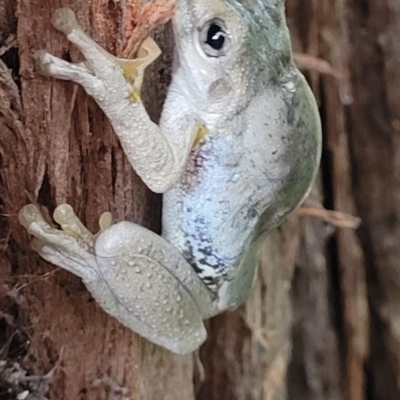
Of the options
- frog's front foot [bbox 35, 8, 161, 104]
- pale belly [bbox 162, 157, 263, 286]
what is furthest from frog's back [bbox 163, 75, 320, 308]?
frog's front foot [bbox 35, 8, 161, 104]

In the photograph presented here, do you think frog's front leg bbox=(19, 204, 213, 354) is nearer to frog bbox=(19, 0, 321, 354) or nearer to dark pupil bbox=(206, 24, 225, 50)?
frog bbox=(19, 0, 321, 354)

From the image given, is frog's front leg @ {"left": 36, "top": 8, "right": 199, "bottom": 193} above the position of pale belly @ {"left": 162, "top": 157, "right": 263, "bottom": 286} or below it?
above

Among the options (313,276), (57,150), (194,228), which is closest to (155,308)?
(194,228)

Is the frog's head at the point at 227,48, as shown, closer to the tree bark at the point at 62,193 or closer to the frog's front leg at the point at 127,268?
the tree bark at the point at 62,193

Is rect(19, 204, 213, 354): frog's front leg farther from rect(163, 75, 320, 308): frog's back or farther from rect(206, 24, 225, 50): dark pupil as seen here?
rect(206, 24, 225, 50): dark pupil

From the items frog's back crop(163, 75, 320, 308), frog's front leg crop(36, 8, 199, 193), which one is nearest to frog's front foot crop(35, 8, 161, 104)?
frog's front leg crop(36, 8, 199, 193)

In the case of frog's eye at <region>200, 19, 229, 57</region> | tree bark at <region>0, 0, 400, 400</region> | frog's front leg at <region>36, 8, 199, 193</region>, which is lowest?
tree bark at <region>0, 0, 400, 400</region>
